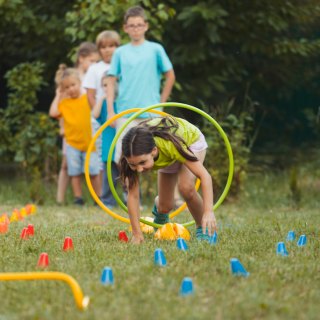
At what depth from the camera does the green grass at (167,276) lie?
197cm

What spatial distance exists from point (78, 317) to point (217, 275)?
2.88 ft

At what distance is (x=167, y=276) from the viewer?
94.7 inches

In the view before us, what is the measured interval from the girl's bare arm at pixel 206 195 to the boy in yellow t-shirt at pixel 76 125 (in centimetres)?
286

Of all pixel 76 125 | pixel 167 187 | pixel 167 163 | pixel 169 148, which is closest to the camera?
pixel 169 148

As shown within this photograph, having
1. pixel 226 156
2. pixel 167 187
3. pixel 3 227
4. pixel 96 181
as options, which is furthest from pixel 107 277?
pixel 226 156

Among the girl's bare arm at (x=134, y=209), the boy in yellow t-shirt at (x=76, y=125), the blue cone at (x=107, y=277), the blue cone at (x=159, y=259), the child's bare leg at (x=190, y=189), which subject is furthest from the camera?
the boy in yellow t-shirt at (x=76, y=125)

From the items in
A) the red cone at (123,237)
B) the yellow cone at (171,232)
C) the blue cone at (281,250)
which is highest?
the blue cone at (281,250)

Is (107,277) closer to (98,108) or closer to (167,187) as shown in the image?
(167,187)

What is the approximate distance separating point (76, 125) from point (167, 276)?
12.7ft

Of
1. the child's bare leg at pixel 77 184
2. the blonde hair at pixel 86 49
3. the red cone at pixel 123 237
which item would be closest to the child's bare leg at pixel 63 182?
the child's bare leg at pixel 77 184

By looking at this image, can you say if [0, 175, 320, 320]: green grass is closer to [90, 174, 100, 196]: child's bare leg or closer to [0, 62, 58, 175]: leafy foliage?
[90, 174, 100, 196]: child's bare leg

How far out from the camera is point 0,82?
10.1 metres

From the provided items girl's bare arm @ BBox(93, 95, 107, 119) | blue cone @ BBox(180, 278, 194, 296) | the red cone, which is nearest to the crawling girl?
the red cone

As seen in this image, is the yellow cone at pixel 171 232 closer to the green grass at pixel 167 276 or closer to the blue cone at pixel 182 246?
the green grass at pixel 167 276
